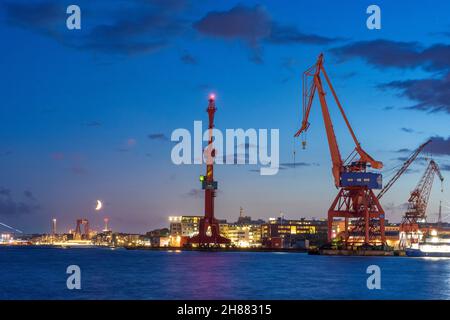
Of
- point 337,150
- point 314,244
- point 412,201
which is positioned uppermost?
point 337,150

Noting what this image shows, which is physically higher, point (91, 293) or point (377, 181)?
point (377, 181)

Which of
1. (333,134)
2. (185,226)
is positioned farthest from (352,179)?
(185,226)

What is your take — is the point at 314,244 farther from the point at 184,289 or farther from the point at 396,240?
the point at 184,289

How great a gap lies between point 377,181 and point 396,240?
4052cm

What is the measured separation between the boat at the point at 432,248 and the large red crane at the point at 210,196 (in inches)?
1494

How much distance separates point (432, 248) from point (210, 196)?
41.9 metres

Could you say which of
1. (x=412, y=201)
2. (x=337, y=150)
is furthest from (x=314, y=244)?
(x=337, y=150)

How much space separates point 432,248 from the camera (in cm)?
10094

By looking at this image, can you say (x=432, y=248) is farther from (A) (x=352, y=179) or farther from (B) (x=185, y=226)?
(B) (x=185, y=226)

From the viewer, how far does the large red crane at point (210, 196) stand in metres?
115

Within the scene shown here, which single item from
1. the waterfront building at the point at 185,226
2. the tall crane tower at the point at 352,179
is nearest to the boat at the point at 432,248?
the tall crane tower at the point at 352,179

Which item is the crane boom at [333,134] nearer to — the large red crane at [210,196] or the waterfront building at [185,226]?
the large red crane at [210,196]

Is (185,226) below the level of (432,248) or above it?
above
